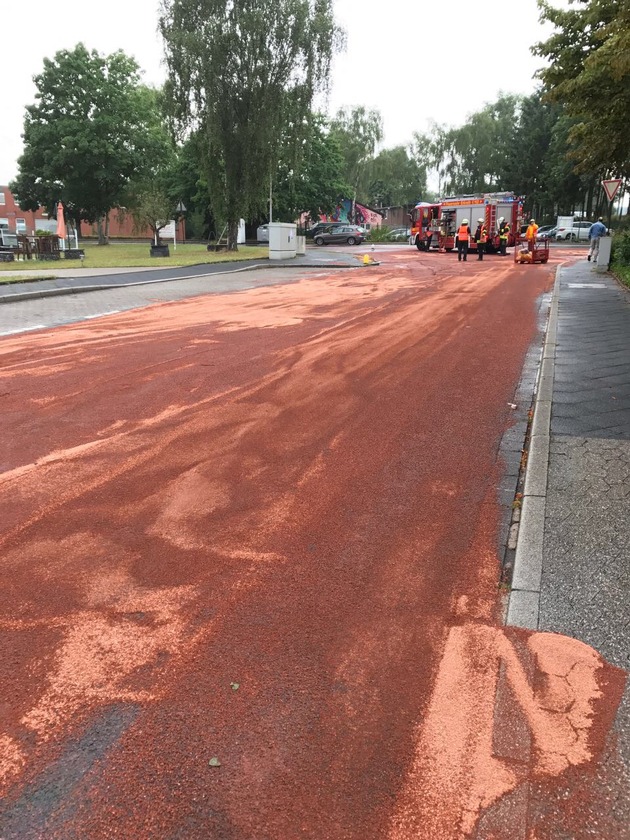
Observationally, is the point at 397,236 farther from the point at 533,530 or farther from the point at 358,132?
the point at 533,530

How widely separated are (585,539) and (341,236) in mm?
53626

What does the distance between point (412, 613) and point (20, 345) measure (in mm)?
8763

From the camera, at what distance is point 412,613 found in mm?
3201

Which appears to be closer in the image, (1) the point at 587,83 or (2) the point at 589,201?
(1) the point at 587,83

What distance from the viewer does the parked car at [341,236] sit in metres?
54.8

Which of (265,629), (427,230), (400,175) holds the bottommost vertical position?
(265,629)

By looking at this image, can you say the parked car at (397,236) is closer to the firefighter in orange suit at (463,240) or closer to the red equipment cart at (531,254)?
the firefighter in orange suit at (463,240)

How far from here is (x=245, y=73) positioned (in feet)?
101

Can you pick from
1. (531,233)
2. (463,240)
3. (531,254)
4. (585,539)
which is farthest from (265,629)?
(463,240)

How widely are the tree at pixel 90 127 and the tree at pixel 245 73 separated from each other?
14.5 meters

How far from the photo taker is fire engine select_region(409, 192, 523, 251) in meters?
34.6

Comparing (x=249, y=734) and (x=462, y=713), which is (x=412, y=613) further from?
(x=249, y=734)

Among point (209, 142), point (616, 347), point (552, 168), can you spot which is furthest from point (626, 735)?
point (552, 168)

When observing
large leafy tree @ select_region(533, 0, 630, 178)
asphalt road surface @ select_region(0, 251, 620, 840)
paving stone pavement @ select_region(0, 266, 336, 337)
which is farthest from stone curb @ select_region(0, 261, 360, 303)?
large leafy tree @ select_region(533, 0, 630, 178)
